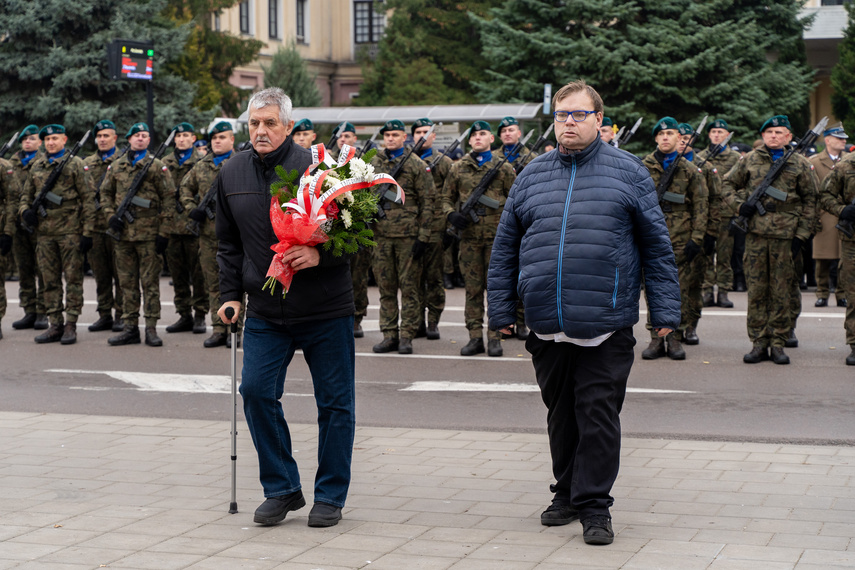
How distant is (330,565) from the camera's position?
498cm

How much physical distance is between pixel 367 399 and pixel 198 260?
484 centimetres

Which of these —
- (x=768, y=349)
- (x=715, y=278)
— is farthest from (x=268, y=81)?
(x=768, y=349)

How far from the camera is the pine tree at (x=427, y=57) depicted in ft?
123

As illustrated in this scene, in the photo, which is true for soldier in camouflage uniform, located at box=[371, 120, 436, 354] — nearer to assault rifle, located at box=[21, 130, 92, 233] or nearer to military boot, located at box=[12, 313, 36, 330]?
assault rifle, located at box=[21, 130, 92, 233]

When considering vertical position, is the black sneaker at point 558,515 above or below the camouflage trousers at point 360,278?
below

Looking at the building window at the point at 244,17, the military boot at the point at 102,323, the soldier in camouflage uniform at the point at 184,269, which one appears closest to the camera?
the soldier in camouflage uniform at the point at 184,269

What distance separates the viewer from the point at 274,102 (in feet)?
18.6

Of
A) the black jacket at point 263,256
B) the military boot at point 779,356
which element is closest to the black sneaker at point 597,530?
the black jacket at point 263,256

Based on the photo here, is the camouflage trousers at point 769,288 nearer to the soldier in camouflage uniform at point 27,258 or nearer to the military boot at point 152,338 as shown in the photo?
the military boot at point 152,338

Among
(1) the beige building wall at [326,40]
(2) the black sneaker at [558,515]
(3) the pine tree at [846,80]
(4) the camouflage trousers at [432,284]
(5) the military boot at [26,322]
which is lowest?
(5) the military boot at [26,322]

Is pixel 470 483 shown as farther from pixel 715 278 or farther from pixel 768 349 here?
pixel 715 278

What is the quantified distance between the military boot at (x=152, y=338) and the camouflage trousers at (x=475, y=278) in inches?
128

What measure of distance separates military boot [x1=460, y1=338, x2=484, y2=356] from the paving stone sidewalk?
366 centimetres

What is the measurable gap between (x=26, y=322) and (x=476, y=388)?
6.64 metres
